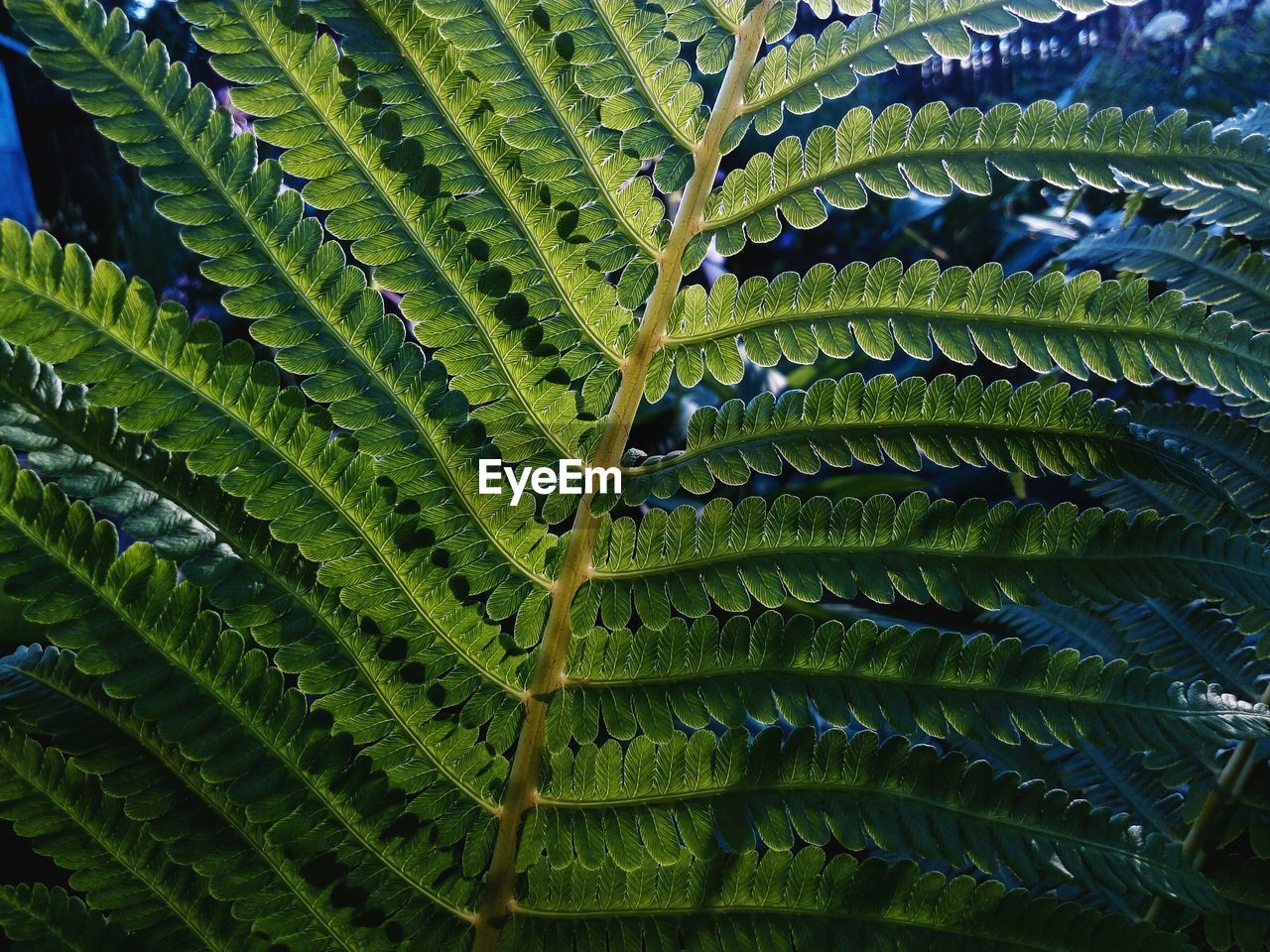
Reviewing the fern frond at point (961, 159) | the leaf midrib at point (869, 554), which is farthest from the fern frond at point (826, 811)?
the fern frond at point (961, 159)

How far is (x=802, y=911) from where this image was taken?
0.64 meters

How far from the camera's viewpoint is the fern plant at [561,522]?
0.59m

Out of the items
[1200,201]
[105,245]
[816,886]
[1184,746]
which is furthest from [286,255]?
[105,245]

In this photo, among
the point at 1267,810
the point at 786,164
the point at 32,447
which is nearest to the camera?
the point at 32,447

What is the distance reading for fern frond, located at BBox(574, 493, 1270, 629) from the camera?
2.08 ft

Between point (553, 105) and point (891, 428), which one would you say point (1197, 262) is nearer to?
point (891, 428)

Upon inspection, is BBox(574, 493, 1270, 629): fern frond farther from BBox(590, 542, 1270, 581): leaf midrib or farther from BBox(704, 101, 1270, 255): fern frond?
BBox(704, 101, 1270, 255): fern frond

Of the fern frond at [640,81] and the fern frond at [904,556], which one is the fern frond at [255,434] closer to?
the fern frond at [904,556]

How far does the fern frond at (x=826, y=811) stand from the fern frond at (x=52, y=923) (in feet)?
0.87

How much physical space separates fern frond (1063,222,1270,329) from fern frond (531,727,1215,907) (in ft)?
1.80

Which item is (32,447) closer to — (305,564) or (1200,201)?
(305,564)

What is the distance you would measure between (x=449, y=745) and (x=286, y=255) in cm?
34

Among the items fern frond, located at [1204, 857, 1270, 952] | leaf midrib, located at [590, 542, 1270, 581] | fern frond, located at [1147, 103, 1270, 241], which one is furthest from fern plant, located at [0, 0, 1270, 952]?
fern frond, located at [1147, 103, 1270, 241]

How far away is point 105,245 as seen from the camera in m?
2.87
